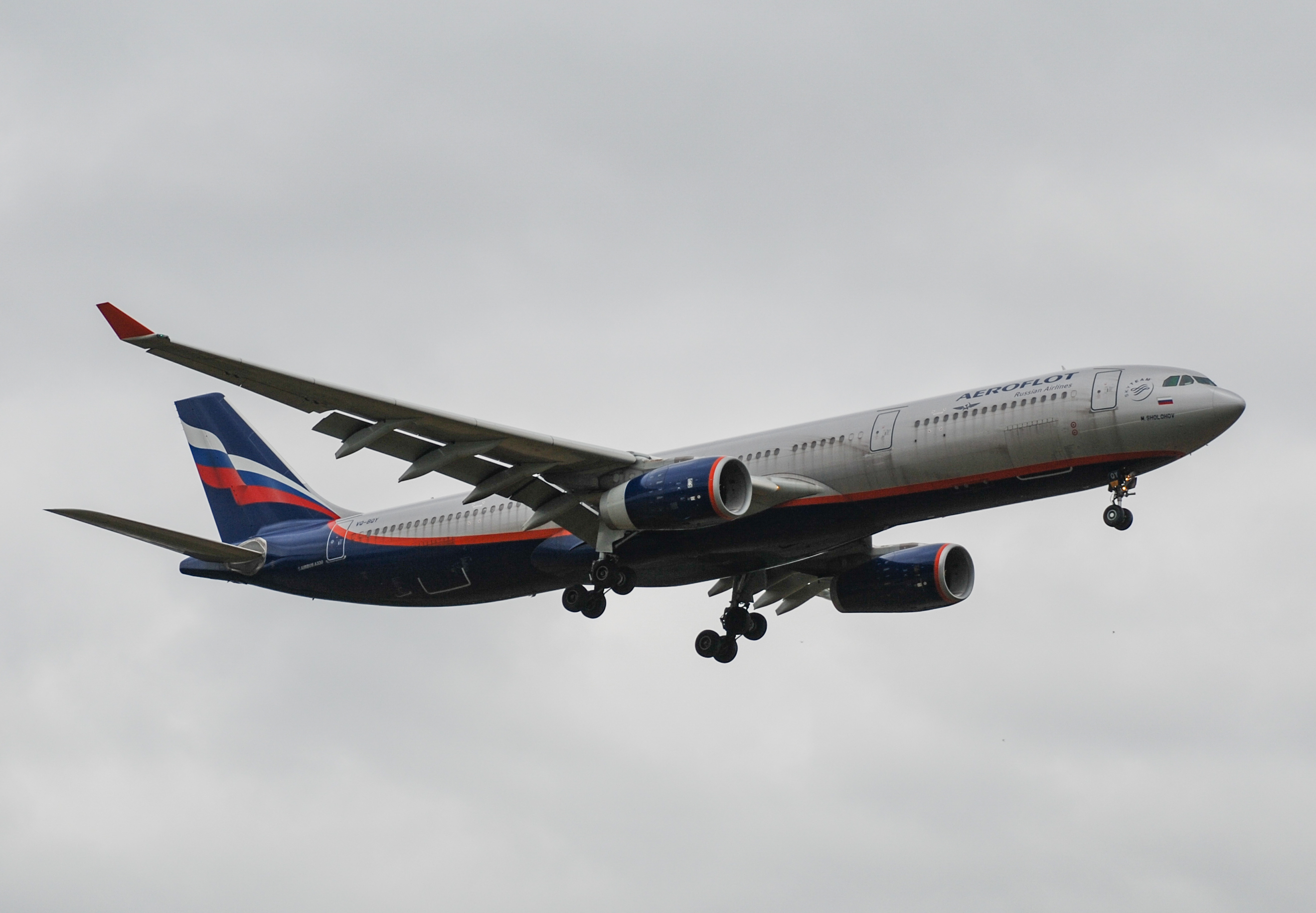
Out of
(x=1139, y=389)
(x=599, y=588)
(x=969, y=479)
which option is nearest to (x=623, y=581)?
(x=599, y=588)

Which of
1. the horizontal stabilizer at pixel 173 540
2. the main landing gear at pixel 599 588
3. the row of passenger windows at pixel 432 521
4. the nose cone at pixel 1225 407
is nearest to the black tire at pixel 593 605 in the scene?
the main landing gear at pixel 599 588

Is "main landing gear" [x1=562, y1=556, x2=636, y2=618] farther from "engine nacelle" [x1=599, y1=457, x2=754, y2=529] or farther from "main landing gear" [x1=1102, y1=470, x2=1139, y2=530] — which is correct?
"main landing gear" [x1=1102, y1=470, x2=1139, y2=530]

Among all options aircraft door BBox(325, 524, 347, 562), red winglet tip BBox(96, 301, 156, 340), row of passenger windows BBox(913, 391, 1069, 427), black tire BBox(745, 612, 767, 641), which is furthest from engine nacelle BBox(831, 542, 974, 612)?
red winglet tip BBox(96, 301, 156, 340)

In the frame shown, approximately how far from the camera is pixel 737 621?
45.2 m

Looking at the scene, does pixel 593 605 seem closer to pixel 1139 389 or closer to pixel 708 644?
pixel 708 644

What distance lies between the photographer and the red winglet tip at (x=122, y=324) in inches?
1291

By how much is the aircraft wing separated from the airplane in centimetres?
5

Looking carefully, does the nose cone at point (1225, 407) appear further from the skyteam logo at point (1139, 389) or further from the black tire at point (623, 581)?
the black tire at point (623, 581)

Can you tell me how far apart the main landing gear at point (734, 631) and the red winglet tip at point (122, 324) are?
59.7 ft

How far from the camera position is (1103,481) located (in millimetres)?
36312

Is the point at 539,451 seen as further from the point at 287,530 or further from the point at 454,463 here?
the point at 287,530

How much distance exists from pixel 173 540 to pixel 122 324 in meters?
12.6

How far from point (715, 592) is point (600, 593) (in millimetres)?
6303

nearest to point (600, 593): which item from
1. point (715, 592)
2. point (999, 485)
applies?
point (715, 592)
